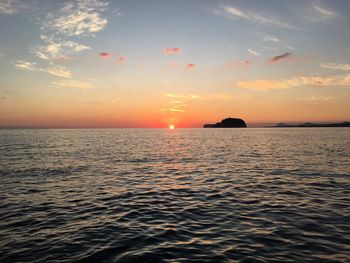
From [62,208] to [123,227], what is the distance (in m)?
5.40

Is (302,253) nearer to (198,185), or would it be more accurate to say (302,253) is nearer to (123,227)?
(123,227)

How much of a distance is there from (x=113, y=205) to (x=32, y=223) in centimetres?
468

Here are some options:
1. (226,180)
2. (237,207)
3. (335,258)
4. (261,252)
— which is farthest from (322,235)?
A: (226,180)

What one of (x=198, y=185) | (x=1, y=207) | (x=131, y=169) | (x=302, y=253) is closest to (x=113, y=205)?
(x=1, y=207)

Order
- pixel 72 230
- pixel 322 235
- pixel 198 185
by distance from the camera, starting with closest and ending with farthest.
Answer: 1. pixel 322 235
2. pixel 72 230
3. pixel 198 185

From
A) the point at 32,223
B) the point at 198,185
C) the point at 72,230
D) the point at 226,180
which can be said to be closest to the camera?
the point at 72,230

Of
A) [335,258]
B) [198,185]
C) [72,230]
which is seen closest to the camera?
[335,258]

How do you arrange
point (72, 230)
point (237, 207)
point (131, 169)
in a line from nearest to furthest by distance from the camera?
point (72, 230) → point (237, 207) → point (131, 169)

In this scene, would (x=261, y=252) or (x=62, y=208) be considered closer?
(x=261, y=252)

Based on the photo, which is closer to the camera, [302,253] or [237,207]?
[302,253]

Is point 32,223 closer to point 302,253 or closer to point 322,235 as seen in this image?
point 302,253

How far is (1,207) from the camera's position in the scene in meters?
16.2

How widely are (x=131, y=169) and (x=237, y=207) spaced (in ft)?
58.8

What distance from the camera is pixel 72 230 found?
40.4 feet
